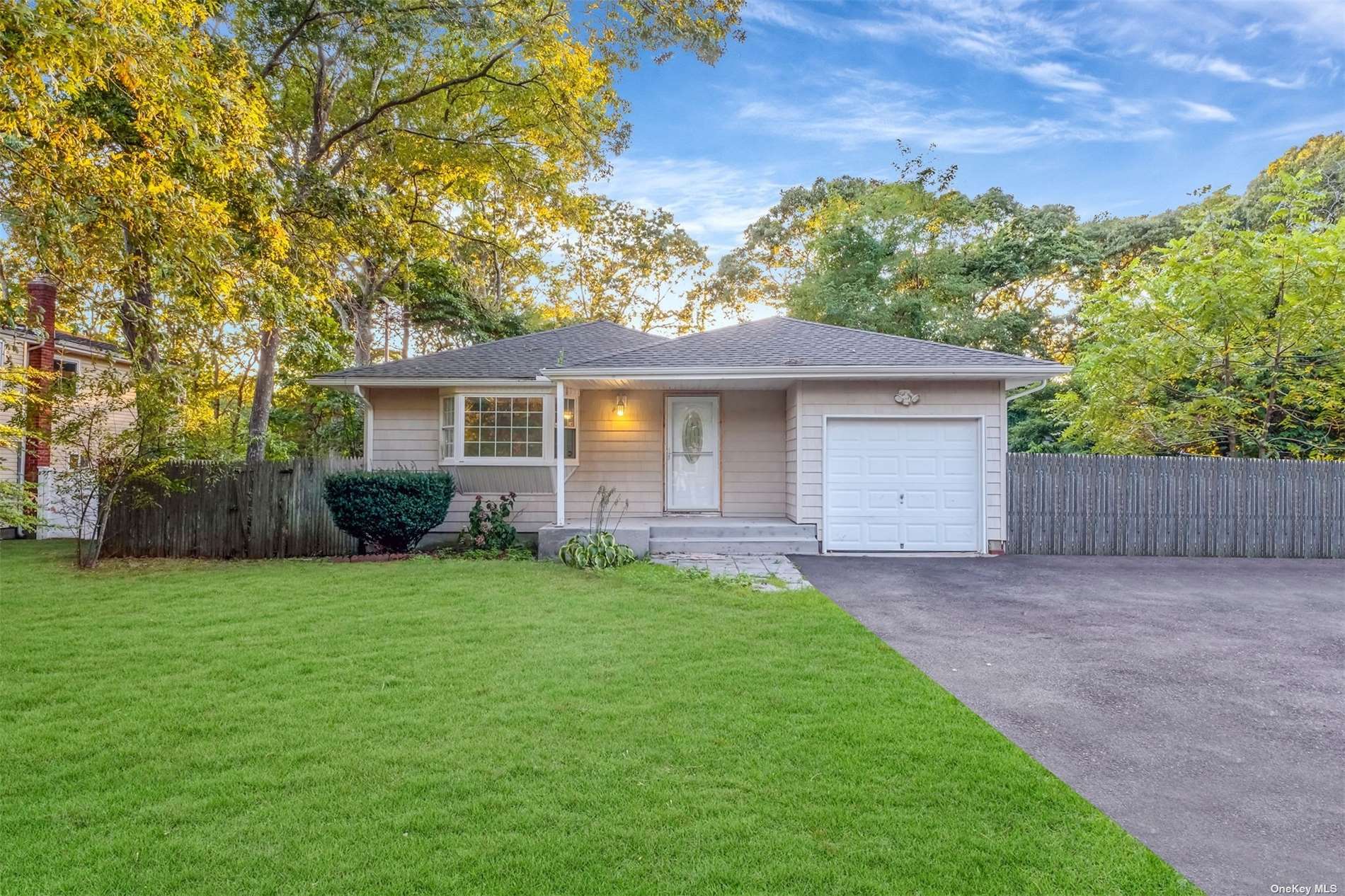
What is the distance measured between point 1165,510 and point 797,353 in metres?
5.84

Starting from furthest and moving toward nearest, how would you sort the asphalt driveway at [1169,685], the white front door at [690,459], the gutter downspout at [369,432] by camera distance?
the white front door at [690,459]
the gutter downspout at [369,432]
the asphalt driveway at [1169,685]

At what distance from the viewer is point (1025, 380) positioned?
9.03 metres

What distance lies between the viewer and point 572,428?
10203mm

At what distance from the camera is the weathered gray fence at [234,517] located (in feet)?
30.3

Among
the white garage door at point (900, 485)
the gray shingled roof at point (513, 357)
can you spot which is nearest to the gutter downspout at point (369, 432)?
the gray shingled roof at point (513, 357)

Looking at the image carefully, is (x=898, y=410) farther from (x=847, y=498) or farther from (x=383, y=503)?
(x=383, y=503)

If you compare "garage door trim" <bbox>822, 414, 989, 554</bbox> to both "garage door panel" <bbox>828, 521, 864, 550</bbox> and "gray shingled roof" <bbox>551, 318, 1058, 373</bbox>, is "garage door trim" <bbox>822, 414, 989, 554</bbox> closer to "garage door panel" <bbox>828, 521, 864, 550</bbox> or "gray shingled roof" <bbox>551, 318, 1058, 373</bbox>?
"garage door panel" <bbox>828, 521, 864, 550</bbox>

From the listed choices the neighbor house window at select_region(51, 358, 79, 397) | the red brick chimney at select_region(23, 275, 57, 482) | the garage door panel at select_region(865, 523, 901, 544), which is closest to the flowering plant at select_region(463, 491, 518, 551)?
the neighbor house window at select_region(51, 358, 79, 397)

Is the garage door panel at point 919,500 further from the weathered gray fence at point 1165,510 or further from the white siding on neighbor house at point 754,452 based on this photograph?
the white siding on neighbor house at point 754,452

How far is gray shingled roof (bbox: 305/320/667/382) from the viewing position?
9664mm

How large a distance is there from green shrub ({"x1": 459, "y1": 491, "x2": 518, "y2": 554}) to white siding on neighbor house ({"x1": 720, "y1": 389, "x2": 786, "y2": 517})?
11.3ft

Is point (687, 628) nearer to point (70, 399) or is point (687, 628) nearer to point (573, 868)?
point (573, 868)

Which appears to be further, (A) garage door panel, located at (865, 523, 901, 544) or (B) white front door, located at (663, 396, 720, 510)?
(B) white front door, located at (663, 396, 720, 510)

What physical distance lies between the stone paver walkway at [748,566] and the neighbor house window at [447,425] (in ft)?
12.4
